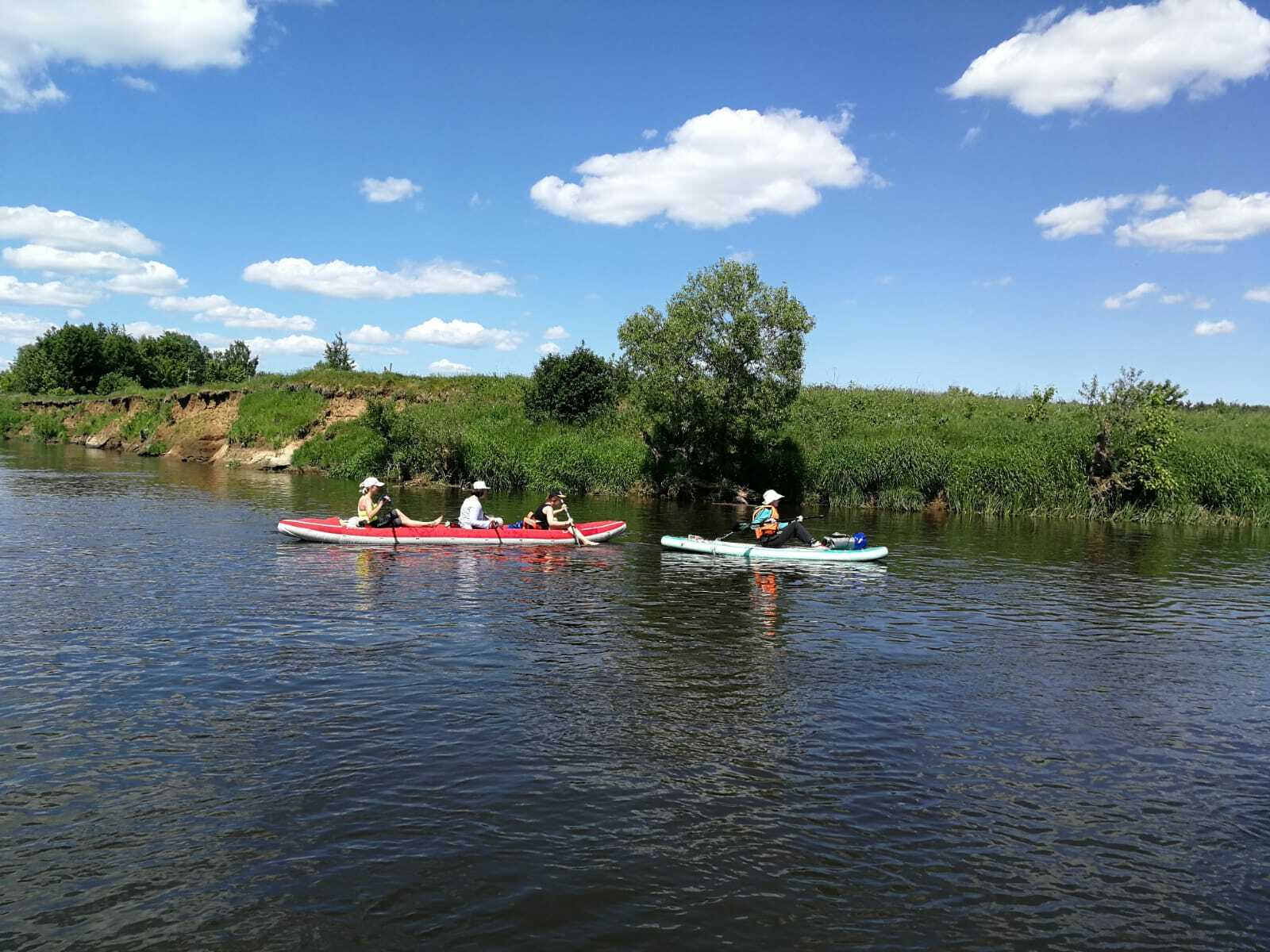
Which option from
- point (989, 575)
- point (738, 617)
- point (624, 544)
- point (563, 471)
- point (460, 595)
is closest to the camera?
point (738, 617)

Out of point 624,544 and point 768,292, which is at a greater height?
point 768,292

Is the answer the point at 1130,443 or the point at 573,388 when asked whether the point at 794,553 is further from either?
the point at 573,388

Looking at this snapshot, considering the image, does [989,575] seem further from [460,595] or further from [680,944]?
[680,944]

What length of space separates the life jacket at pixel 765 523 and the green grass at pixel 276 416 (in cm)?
3685

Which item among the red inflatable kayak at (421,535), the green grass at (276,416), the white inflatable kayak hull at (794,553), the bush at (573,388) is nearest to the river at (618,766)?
the white inflatable kayak hull at (794,553)

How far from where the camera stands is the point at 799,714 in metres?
10.8

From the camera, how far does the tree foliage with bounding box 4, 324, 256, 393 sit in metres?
90.1

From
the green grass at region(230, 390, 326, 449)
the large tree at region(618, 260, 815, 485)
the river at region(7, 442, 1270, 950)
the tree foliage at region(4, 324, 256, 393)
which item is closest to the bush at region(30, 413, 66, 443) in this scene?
the tree foliage at region(4, 324, 256, 393)

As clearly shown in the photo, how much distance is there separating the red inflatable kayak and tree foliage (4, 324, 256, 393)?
2583 inches

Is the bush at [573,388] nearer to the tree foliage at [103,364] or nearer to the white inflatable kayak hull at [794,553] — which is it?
the white inflatable kayak hull at [794,553]

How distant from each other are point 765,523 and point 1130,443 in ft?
A: 62.3

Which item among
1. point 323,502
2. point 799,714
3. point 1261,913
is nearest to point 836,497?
point 323,502

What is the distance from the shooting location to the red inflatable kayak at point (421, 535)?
76.9 feet

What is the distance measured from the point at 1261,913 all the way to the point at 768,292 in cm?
2992
